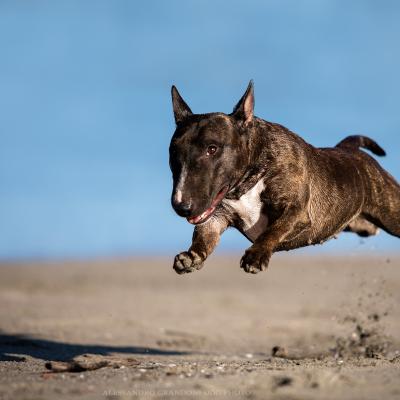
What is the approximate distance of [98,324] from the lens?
1464cm

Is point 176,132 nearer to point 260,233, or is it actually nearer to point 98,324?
point 260,233

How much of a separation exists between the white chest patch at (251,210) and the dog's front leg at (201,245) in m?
0.26

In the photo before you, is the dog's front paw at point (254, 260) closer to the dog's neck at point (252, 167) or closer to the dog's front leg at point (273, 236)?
the dog's front leg at point (273, 236)

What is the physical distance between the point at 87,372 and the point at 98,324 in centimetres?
782

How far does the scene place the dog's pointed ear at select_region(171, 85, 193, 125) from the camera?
307 inches

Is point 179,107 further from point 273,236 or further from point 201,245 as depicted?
point 273,236

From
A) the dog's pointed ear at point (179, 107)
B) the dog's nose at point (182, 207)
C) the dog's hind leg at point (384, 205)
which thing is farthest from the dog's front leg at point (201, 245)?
the dog's hind leg at point (384, 205)

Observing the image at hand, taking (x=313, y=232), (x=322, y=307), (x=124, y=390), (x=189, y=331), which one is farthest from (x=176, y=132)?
(x=322, y=307)

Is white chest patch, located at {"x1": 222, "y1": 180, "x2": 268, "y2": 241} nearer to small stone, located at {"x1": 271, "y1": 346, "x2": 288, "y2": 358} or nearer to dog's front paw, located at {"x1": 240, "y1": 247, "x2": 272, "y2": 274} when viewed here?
dog's front paw, located at {"x1": 240, "y1": 247, "x2": 272, "y2": 274}

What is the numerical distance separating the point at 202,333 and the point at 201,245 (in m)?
6.38

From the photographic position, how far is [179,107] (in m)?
7.86

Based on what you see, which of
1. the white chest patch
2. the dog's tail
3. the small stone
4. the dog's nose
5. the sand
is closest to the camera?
the sand

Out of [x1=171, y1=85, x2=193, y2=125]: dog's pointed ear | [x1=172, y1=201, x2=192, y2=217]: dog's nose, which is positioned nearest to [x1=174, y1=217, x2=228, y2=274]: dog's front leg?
[x1=172, y1=201, x2=192, y2=217]: dog's nose

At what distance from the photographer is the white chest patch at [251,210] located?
7.72m
